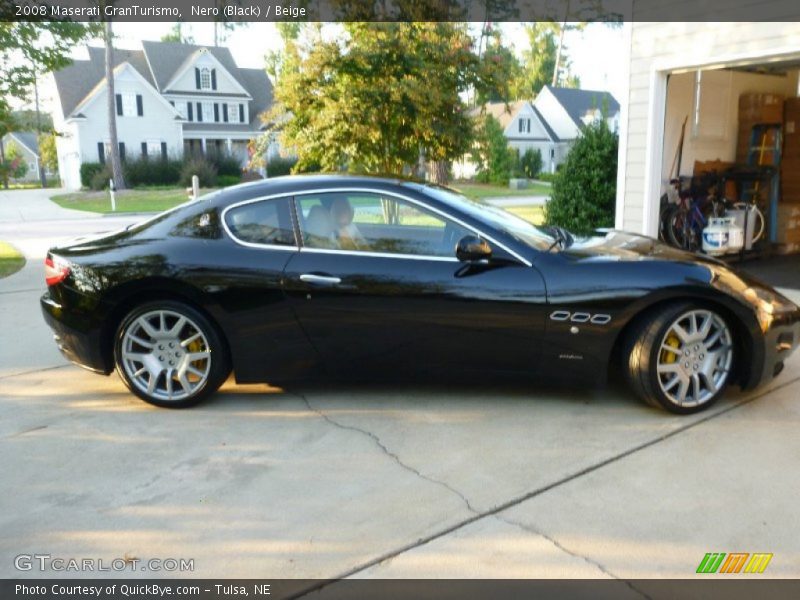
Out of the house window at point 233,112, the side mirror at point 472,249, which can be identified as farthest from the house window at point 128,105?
the side mirror at point 472,249

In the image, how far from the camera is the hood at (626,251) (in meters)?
4.38

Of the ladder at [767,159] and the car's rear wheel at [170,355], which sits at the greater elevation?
the ladder at [767,159]

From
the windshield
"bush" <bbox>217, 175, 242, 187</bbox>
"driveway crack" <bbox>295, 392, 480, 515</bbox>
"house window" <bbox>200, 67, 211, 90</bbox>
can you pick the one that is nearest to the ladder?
the windshield

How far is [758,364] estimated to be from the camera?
431 cm

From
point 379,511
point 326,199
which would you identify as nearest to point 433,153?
point 326,199

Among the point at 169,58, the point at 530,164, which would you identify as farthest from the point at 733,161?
the point at 169,58

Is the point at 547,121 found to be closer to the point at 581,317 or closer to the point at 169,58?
the point at 169,58

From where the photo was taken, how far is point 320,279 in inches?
171

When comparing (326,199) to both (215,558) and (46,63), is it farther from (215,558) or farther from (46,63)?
(46,63)

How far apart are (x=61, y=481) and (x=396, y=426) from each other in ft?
6.01

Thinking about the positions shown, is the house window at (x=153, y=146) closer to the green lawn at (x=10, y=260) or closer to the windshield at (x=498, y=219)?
the green lawn at (x=10, y=260)

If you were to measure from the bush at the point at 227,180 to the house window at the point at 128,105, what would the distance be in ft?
32.4

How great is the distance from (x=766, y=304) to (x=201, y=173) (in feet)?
119

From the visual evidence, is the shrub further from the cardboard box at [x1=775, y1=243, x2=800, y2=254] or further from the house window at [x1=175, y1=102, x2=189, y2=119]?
the cardboard box at [x1=775, y1=243, x2=800, y2=254]
